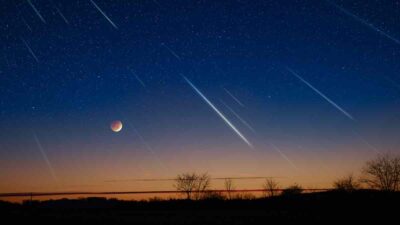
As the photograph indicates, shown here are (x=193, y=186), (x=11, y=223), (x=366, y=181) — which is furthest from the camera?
(x=193, y=186)

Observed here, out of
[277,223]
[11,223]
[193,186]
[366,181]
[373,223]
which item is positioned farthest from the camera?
[193,186]

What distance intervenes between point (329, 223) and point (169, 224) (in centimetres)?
633

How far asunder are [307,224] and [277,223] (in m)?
1.26

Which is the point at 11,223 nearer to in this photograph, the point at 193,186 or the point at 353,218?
the point at 353,218

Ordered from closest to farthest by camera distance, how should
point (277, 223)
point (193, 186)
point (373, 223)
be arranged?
1. point (373, 223)
2. point (277, 223)
3. point (193, 186)

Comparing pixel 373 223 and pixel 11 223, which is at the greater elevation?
pixel 11 223

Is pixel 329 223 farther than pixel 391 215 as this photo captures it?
No

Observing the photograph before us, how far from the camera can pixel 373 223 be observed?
14.6 metres

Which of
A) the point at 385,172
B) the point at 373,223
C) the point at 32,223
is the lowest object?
the point at 373,223

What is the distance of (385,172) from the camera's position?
78.9 m

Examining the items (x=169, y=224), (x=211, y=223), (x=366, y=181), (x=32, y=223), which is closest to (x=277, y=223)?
(x=211, y=223)

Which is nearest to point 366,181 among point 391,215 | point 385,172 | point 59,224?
point 385,172

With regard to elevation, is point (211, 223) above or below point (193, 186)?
below

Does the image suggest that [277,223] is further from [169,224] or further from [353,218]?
[169,224]
